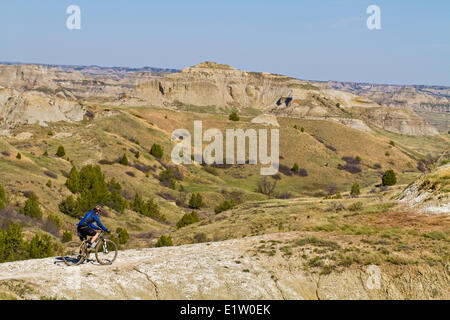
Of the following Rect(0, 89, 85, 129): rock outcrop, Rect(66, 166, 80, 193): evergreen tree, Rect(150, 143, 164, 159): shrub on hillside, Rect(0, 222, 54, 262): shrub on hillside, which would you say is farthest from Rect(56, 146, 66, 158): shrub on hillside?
Rect(0, 222, 54, 262): shrub on hillside

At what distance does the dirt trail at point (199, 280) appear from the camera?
12.8 meters

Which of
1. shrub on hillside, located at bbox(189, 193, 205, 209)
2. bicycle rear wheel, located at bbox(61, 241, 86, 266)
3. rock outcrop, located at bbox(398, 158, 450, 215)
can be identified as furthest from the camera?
shrub on hillside, located at bbox(189, 193, 205, 209)

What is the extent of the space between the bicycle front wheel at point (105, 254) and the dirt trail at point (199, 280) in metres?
0.29

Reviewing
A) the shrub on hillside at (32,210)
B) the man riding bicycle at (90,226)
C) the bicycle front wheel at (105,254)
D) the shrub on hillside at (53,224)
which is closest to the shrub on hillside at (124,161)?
the shrub on hillside at (32,210)

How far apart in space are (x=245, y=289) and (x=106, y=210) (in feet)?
119

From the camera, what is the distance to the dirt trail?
1279cm

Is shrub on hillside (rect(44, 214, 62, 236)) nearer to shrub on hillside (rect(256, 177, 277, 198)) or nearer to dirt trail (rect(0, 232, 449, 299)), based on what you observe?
dirt trail (rect(0, 232, 449, 299))

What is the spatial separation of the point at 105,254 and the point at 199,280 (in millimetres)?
3634

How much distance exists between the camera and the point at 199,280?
14.4 metres

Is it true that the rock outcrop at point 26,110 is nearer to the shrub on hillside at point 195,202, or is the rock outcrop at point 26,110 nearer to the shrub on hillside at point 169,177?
the shrub on hillside at point 169,177

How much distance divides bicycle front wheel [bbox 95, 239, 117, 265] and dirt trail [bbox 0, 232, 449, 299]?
0.29m

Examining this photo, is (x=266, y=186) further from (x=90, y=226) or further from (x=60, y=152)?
(x=90, y=226)

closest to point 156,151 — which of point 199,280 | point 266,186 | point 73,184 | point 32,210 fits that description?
point 266,186
